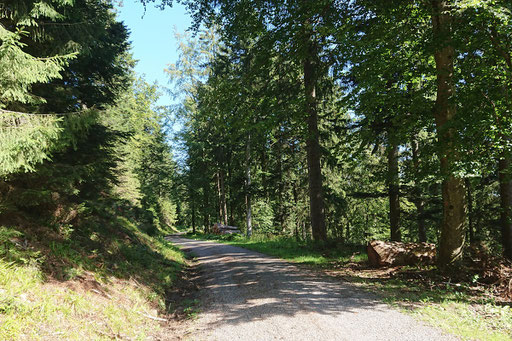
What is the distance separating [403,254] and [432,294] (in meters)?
2.57

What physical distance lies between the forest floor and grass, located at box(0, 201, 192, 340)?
4.54 meters

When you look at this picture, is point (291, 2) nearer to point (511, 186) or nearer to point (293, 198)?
point (511, 186)

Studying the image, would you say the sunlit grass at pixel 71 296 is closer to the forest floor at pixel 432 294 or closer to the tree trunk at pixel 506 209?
the forest floor at pixel 432 294

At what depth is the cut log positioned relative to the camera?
8.02 meters

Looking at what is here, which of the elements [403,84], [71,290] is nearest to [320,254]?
[403,84]

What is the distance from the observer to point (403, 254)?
812cm

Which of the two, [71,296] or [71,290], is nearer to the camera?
[71,296]

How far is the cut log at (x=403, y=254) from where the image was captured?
8016 millimetres

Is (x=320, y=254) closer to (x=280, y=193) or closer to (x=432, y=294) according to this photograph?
(x=432, y=294)

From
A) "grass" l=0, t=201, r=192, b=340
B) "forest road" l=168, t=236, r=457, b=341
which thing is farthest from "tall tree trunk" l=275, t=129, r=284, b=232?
"grass" l=0, t=201, r=192, b=340

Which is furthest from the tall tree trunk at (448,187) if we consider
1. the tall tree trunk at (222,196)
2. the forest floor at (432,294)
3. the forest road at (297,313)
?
the tall tree trunk at (222,196)

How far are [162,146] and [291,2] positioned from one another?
31.4 metres

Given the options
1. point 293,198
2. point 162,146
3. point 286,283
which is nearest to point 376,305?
point 286,283

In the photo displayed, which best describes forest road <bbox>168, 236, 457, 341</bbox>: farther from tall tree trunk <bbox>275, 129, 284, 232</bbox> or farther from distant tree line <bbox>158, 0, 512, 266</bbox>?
tall tree trunk <bbox>275, 129, 284, 232</bbox>
